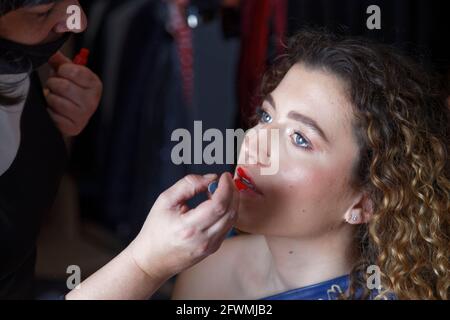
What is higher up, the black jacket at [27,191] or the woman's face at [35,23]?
the woman's face at [35,23]

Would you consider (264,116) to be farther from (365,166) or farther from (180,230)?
(180,230)

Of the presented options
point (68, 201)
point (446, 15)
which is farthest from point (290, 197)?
point (68, 201)

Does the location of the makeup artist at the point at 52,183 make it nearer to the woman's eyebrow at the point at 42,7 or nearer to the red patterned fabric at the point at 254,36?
the woman's eyebrow at the point at 42,7

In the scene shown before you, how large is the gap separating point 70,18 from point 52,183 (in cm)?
23

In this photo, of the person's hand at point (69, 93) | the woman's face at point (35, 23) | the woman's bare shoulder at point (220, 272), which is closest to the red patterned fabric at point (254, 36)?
the woman's bare shoulder at point (220, 272)

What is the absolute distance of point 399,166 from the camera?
92 cm

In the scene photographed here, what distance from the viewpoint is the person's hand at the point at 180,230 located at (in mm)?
716

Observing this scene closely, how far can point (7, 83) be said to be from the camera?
76 centimetres

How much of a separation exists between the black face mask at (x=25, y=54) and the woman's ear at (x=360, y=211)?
1.67ft

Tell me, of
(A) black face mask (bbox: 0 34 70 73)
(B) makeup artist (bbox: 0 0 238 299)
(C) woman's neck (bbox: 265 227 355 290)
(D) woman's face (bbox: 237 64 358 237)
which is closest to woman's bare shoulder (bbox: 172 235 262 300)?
(C) woman's neck (bbox: 265 227 355 290)

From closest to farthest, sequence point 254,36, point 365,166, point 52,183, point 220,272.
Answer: point 52,183, point 365,166, point 220,272, point 254,36

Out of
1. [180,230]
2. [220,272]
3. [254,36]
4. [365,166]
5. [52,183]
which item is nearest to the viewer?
[180,230]

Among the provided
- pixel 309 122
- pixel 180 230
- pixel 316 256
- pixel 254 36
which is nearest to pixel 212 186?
pixel 180 230

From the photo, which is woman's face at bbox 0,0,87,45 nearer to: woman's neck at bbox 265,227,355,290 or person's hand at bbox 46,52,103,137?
person's hand at bbox 46,52,103,137
